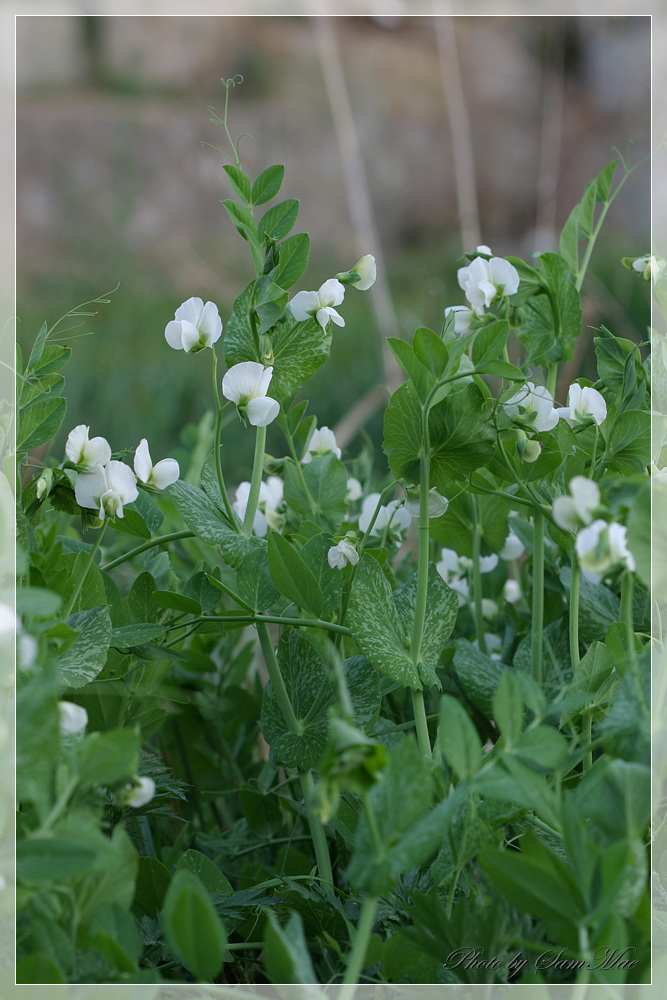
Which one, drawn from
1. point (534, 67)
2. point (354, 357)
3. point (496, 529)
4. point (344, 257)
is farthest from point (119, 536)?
point (534, 67)

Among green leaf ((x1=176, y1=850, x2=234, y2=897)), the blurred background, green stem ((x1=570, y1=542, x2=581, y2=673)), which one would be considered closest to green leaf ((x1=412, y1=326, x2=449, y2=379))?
green stem ((x1=570, y1=542, x2=581, y2=673))

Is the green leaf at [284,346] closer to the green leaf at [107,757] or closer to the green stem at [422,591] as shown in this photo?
the green stem at [422,591]

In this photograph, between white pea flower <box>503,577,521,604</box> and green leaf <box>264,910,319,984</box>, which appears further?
white pea flower <box>503,577,521,604</box>

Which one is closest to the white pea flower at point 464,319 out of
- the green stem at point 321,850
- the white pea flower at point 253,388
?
the white pea flower at point 253,388

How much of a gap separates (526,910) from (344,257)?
2.43 meters

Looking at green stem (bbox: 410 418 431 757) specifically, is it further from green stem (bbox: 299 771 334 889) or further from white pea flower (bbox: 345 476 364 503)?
white pea flower (bbox: 345 476 364 503)

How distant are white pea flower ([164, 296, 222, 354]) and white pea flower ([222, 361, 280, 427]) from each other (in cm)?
2

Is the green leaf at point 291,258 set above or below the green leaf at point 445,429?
above

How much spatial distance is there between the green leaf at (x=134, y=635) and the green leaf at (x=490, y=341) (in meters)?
0.16

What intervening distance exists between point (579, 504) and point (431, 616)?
11 centimetres

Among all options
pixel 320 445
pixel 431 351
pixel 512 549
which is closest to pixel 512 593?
pixel 512 549

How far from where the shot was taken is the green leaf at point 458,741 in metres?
0.23

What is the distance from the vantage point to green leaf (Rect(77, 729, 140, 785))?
213 millimetres

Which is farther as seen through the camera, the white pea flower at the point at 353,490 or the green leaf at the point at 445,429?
the white pea flower at the point at 353,490
